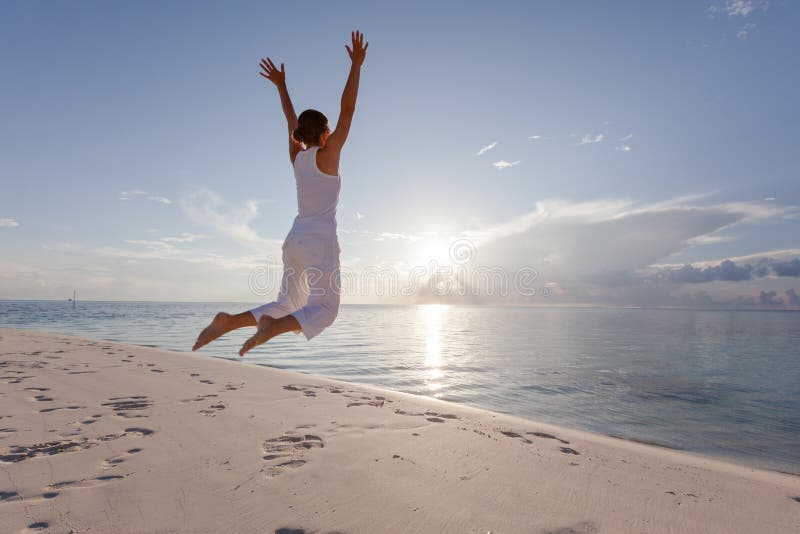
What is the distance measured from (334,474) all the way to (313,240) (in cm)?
238

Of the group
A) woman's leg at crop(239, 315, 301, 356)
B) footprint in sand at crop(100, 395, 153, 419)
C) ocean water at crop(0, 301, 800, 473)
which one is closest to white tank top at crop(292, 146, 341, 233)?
woman's leg at crop(239, 315, 301, 356)

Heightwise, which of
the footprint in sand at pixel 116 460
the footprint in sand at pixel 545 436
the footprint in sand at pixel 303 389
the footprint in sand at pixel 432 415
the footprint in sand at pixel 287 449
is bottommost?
the footprint in sand at pixel 545 436

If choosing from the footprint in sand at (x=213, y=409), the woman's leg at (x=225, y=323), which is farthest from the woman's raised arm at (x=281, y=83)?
the footprint in sand at (x=213, y=409)

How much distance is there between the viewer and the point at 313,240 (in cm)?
301

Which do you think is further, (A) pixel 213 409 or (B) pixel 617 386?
Answer: (B) pixel 617 386

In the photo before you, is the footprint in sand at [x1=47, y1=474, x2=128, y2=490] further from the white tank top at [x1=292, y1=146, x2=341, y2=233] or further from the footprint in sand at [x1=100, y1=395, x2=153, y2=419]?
the white tank top at [x1=292, y1=146, x2=341, y2=233]

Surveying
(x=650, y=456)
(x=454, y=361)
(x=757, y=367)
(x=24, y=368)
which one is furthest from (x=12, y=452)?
(x=757, y=367)

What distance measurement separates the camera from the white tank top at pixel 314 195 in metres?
3.06

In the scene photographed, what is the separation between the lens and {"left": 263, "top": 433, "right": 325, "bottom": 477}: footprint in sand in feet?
13.5

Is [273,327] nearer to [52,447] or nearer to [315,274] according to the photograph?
[315,274]

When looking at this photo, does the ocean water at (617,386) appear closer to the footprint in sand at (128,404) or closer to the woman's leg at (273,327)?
the footprint in sand at (128,404)

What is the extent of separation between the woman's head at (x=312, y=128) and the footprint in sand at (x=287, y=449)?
3045mm

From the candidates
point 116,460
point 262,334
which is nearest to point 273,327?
point 262,334

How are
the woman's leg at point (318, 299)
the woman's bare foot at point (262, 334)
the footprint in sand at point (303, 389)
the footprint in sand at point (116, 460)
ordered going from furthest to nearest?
1. the footprint in sand at point (303, 389)
2. the footprint in sand at point (116, 460)
3. the woman's leg at point (318, 299)
4. the woman's bare foot at point (262, 334)
